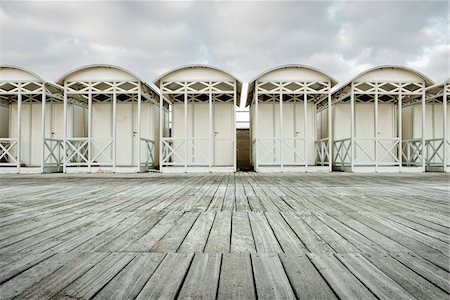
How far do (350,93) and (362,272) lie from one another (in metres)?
10.2

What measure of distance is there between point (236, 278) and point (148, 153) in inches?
428

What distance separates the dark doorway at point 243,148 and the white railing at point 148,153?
481 cm

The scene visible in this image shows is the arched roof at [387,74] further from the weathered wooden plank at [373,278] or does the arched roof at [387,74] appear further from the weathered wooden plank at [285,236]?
the weathered wooden plank at [373,278]

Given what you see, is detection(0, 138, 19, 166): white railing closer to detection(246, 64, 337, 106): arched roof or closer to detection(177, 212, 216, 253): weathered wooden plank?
detection(246, 64, 337, 106): arched roof

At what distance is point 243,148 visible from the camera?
47.9 ft

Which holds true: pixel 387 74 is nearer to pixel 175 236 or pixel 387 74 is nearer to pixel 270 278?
pixel 175 236

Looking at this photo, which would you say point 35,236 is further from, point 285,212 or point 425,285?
point 425,285

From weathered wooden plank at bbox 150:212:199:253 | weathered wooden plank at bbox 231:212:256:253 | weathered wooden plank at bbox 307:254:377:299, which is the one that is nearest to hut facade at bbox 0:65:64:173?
weathered wooden plank at bbox 150:212:199:253

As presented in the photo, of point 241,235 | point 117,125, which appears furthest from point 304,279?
point 117,125

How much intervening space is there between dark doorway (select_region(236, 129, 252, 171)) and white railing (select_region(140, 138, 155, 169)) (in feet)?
15.8

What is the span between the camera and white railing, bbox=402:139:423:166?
37.3ft

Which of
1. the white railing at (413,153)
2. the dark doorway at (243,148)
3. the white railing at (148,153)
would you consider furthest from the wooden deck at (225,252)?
the dark doorway at (243,148)

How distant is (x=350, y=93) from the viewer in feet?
33.7

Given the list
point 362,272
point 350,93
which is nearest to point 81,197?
point 362,272
